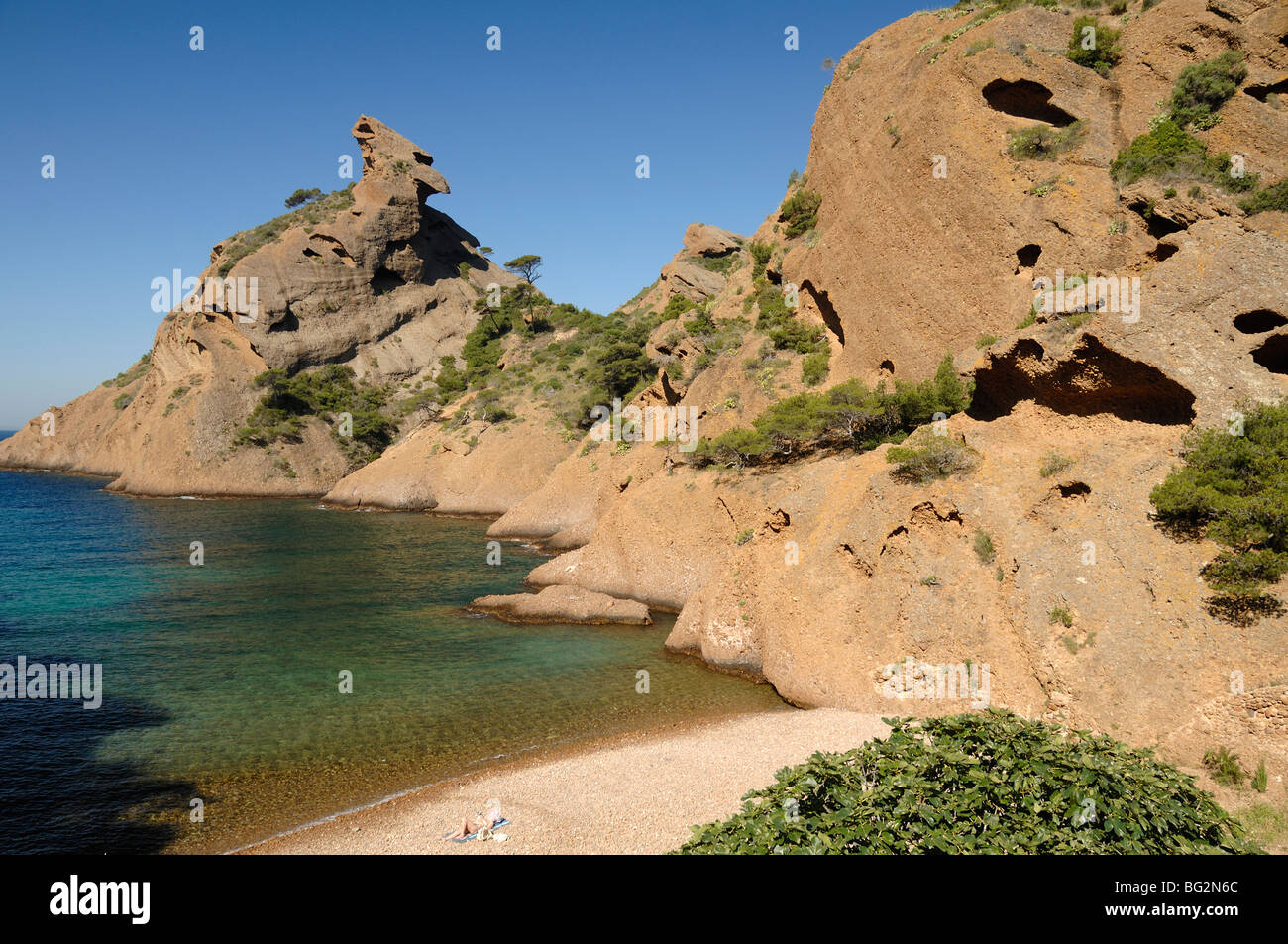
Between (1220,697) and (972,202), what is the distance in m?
18.9

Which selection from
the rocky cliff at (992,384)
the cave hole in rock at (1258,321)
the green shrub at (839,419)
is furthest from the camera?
the green shrub at (839,419)

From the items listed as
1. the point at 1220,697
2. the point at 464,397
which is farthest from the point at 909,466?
the point at 464,397

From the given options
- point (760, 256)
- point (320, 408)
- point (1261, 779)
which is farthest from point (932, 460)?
point (320, 408)

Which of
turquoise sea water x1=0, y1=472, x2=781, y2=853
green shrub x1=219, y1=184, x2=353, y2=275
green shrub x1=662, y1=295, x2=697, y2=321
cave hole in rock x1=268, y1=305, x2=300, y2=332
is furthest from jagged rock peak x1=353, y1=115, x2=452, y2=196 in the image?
turquoise sea water x1=0, y1=472, x2=781, y2=853

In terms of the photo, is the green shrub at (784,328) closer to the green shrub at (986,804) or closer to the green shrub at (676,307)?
the green shrub at (676,307)

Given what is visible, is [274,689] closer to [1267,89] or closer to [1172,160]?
[1172,160]

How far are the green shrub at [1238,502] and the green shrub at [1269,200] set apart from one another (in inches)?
277

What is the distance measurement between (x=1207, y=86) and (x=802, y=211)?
707 inches

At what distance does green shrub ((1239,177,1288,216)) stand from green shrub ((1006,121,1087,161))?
665 cm

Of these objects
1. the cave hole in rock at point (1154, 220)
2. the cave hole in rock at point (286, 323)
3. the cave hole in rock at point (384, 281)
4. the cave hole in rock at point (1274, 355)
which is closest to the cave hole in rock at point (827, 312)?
the cave hole in rock at point (1154, 220)

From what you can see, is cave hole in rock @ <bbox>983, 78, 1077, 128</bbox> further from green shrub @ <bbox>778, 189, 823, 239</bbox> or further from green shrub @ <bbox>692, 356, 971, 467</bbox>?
green shrub @ <bbox>778, 189, 823, 239</bbox>

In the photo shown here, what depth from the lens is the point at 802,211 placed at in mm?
36438

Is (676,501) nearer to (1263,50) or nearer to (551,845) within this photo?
(551,845)

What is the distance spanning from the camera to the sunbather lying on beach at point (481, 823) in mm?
11883
